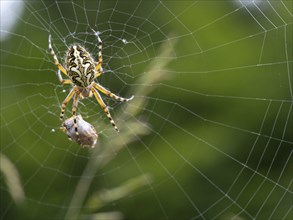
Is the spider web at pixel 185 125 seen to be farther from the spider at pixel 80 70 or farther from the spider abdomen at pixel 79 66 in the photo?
the spider abdomen at pixel 79 66

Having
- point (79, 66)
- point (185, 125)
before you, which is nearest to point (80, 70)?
point (79, 66)

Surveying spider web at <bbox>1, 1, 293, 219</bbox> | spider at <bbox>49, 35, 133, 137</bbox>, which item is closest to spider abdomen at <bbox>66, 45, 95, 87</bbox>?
spider at <bbox>49, 35, 133, 137</bbox>

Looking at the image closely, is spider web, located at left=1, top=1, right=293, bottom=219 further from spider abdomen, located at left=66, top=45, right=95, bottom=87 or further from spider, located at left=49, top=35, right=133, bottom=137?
spider abdomen, located at left=66, top=45, right=95, bottom=87

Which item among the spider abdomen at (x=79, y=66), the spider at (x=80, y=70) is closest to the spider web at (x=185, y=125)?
the spider at (x=80, y=70)

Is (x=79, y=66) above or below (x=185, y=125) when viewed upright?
above

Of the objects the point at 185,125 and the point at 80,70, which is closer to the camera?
the point at 80,70

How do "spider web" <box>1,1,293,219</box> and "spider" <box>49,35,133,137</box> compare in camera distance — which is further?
"spider web" <box>1,1,293,219</box>

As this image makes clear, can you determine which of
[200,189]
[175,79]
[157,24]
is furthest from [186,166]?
[157,24]

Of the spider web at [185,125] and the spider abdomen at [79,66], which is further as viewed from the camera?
the spider web at [185,125]

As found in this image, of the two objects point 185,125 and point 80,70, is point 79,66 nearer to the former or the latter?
point 80,70
